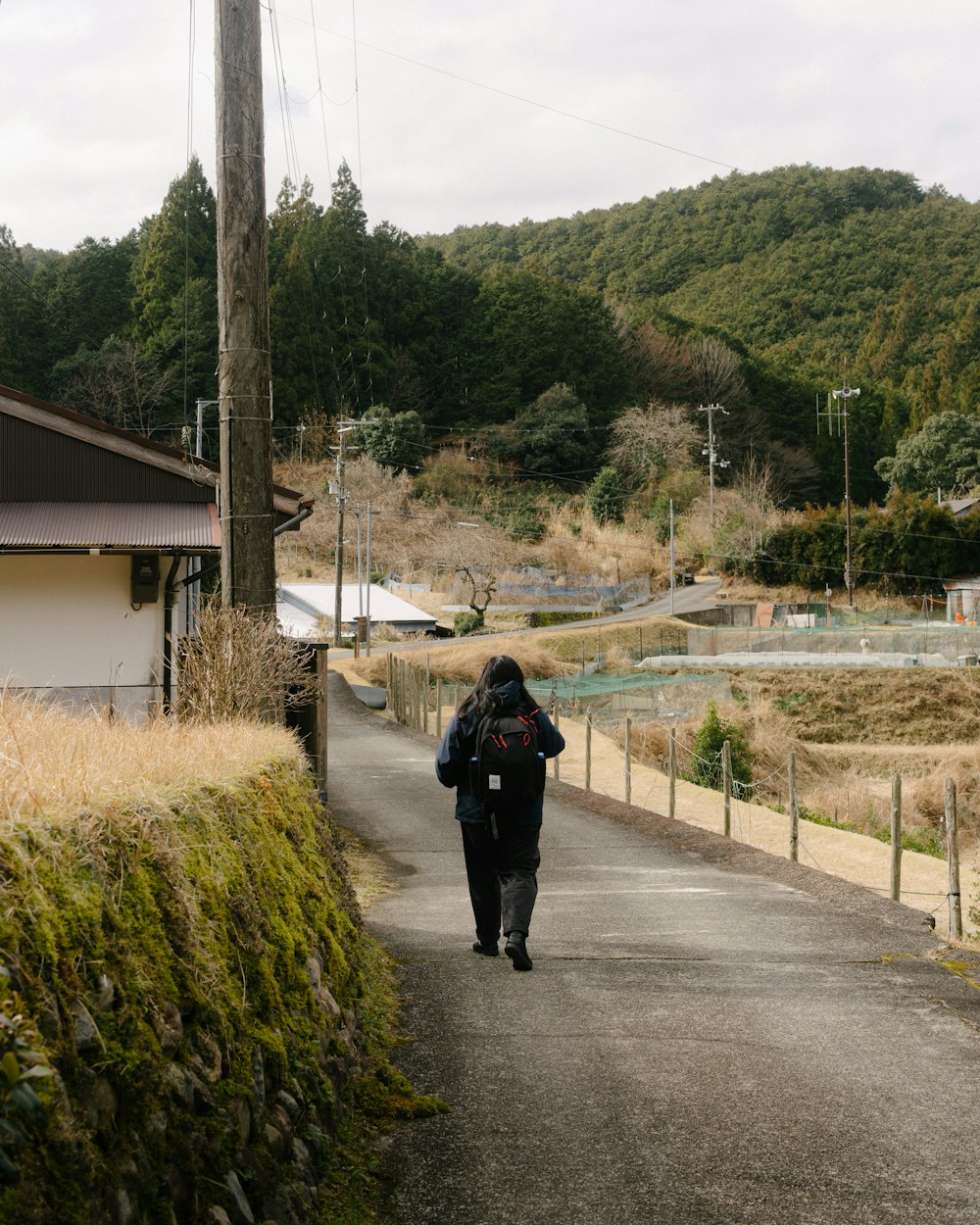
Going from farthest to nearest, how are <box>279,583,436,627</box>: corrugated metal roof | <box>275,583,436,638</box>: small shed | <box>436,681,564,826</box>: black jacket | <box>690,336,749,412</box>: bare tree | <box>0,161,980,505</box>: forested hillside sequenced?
<box>690,336,749,412</box>: bare tree < <box>0,161,980,505</box>: forested hillside < <box>279,583,436,627</box>: corrugated metal roof < <box>275,583,436,638</box>: small shed < <box>436,681,564,826</box>: black jacket

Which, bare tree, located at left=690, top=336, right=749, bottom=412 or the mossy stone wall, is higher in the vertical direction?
bare tree, located at left=690, top=336, right=749, bottom=412

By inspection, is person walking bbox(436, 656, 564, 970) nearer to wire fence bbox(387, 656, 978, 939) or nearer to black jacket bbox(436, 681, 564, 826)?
black jacket bbox(436, 681, 564, 826)

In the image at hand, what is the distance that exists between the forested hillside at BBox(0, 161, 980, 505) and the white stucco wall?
59324mm

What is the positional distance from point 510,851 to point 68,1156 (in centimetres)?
474

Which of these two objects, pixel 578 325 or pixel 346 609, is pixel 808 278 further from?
pixel 346 609

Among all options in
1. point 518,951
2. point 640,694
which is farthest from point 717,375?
point 518,951

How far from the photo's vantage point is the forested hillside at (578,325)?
79.0 m

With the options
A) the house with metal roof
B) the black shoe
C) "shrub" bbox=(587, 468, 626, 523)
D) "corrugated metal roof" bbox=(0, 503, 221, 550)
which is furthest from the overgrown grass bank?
"shrub" bbox=(587, 468, 626, 523)

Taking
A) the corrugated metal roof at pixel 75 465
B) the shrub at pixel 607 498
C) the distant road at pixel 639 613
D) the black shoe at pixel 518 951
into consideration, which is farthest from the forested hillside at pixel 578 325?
the black shoe at pixel 518 951

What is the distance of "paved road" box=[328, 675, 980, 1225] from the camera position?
4156 mm

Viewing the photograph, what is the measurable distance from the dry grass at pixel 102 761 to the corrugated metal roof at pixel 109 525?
580 cm

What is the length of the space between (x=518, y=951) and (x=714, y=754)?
72.1 feet

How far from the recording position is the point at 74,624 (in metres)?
12.4

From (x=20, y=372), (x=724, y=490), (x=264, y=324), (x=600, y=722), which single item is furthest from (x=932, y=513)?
(x=264, y=324)
